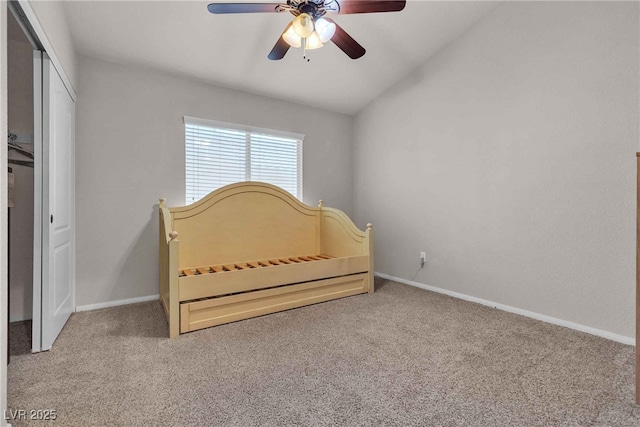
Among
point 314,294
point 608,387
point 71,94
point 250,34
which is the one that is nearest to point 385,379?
point 608,387

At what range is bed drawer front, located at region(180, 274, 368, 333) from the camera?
2.15 metres

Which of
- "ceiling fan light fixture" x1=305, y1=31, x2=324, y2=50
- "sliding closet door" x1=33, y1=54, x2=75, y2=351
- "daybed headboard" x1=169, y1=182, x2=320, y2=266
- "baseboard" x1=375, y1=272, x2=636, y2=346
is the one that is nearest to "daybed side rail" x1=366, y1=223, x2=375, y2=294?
"baseboard" x1=375, y1=272, x2=636, y2=346

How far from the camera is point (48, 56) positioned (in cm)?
179

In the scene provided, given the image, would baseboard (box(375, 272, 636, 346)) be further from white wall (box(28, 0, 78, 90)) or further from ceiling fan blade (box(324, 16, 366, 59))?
white wall (box(28, 0, 78, 90))

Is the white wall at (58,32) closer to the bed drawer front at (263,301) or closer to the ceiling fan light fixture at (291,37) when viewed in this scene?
the ceiling fan light fixture at (291,37)

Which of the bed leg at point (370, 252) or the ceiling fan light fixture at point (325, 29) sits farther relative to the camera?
the bed leg at point (370, 252)

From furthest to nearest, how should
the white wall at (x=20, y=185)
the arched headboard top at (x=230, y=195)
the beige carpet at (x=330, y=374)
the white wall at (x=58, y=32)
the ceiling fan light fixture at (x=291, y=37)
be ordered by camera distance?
the arched headboard top at (x=230, y=195)
the white wall at (x=20, y=185)
the ceiling fan light fixture at (x=291, y=37)
the white wall at (x=58, y=32)
the beige carpet at (x=330, y=374)

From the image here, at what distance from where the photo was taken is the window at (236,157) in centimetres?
308

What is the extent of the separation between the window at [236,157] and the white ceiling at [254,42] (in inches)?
17.9

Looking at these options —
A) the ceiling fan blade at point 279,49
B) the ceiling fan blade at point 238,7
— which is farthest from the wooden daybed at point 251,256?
the ceiling fan blade at point 238,7

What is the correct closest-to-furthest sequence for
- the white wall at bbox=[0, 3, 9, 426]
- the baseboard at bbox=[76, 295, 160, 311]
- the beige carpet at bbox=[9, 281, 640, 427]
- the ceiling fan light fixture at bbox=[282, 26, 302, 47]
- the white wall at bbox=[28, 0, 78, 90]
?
the white wall at bbox=[0, 3, 9, 426] < the beige carpet at bbox=[9, 281, 640, 427] < the white wall at bbox=[28, 0, 78, 90] < the ceiling fan light fixture at bbox=[282, 26, 302, 47] < the baseboard at bbox=[76, 295, 160, 311]

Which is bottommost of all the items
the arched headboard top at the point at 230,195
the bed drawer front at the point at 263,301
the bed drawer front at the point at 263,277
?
the bed drawer front at the point at 263,301

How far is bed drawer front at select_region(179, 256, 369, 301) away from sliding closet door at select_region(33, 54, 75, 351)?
29.5 inches

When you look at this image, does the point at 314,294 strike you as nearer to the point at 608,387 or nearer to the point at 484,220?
the point at 484,220
